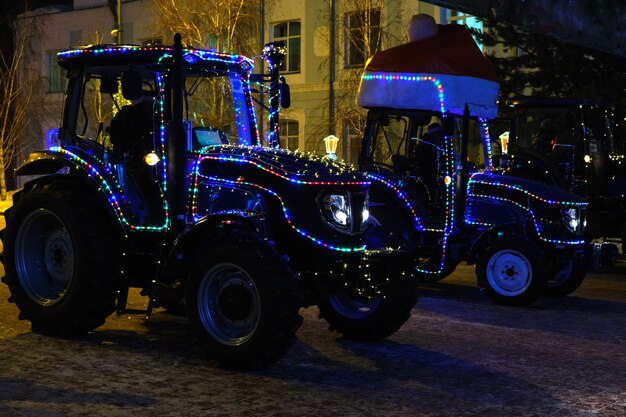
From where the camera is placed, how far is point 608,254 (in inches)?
516

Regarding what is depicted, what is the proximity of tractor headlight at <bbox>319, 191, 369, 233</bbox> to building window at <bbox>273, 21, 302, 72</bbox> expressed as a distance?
2424 cm

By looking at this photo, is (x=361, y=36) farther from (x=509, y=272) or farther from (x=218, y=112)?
(x=218, y=112)

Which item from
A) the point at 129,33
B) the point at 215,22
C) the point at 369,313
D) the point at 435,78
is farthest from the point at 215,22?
the point at 369,313

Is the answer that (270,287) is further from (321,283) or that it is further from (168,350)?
(168,350)

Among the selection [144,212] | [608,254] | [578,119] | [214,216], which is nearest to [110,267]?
[144,212]

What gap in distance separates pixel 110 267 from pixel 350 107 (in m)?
21.8

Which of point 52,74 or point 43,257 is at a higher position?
point 52,74

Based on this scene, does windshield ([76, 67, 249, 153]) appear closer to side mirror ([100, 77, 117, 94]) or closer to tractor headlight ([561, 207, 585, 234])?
side mirror ([100, 77, 117, 94])

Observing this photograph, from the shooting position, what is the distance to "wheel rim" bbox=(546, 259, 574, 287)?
12.6 metres

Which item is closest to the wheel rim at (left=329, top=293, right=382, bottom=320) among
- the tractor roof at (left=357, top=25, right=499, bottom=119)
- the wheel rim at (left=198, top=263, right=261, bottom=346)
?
the wheel rim at (left=198, top=263, right=261, bottom=346)

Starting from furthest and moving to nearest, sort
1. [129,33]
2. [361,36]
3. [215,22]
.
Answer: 1. [129,33]
2. [215,22]
3. [361,36]

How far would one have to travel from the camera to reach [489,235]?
12.0 metres

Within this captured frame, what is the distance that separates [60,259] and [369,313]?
9.86ft

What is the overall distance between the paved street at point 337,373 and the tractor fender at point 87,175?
3.88 ft
